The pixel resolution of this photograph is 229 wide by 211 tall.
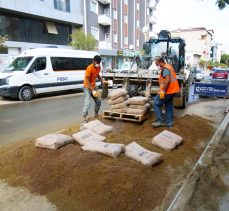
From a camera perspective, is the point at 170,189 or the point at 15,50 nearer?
the point at 170,189

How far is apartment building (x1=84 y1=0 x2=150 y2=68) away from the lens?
32.4m

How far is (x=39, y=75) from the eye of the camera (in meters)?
14.3

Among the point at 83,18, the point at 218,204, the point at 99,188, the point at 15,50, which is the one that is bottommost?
the point at 218,204

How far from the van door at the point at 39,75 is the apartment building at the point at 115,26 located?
17117 mm

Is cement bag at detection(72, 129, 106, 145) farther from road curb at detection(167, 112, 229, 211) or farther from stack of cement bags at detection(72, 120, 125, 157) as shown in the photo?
road curb at detection(167, 112, 229, 211)

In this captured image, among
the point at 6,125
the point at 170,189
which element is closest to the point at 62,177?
the point at 170,189

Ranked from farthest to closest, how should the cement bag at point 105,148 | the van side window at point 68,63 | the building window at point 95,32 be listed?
the building window at point 95,32 < the van side window at point 68,63 < the cement bag at point 105,148

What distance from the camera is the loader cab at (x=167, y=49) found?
39.0 ft

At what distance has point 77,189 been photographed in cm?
385

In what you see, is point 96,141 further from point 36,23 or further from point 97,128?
point 36,23

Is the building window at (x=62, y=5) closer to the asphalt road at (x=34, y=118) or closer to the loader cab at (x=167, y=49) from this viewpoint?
the asphalt road at (x=34, y=118)

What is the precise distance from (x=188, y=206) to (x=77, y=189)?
1.53 m

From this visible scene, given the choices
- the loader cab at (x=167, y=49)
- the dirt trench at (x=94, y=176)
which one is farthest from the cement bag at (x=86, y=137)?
the loader cab at (x=167, y=49)

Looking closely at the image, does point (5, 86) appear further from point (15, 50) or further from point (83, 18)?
point (83, 18)
